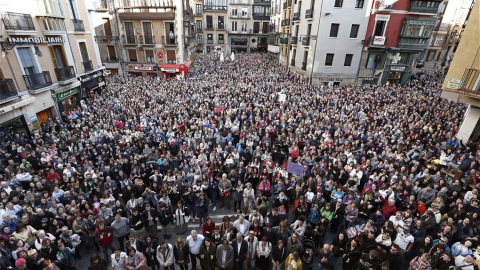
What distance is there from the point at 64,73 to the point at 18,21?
3.99 m

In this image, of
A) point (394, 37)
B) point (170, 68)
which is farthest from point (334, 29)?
point (170, 68)

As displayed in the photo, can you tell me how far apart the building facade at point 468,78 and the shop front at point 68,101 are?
22391 millimetres

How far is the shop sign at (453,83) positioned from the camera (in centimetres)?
1083

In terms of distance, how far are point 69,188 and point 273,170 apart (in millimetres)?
7235

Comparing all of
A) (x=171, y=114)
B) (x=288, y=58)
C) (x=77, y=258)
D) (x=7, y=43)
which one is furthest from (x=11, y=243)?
(x=288, y=58)

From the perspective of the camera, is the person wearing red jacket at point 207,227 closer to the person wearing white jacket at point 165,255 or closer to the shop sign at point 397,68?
the person wearing white jacket at point 165,255

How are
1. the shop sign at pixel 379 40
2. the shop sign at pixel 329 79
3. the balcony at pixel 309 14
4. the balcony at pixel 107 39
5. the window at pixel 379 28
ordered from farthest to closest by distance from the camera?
the balcony at pixel 107 39, the shop sign at pixel 329 79, the balcony at pixel 309 14, the window at pixel 379 28, the shop sign at pixel 379 40

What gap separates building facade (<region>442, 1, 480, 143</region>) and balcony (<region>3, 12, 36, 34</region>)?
2217cm

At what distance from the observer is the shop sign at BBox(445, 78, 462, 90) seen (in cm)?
1083

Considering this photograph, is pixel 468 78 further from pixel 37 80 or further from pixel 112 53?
pixel 112 53

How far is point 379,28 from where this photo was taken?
80.1 ft

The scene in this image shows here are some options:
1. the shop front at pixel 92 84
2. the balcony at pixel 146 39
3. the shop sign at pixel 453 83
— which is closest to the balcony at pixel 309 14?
the shop sign at pixel 453 83

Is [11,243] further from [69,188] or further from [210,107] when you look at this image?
[210,107]

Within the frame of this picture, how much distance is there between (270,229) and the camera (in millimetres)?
6109
